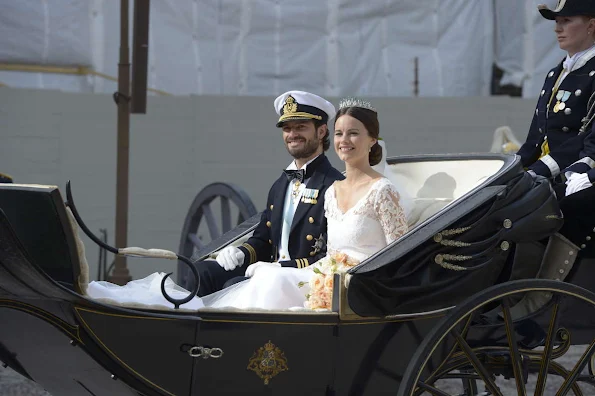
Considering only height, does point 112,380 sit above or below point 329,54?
below

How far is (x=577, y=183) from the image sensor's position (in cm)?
365

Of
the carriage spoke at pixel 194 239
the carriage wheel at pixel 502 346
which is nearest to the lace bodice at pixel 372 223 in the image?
the carriage wheel at pixel 502 346

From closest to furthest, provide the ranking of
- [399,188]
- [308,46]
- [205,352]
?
[205,352] → [399,188] → [308,46]

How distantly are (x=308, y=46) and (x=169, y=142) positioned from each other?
244cm

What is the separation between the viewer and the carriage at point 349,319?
3039 millimetres

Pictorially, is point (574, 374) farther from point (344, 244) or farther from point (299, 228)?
point (299, 228)

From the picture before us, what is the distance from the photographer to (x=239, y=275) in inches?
170

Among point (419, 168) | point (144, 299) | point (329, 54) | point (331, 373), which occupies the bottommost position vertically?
point (331, 373)

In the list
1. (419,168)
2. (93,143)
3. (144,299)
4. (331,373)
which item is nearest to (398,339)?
(331,373)

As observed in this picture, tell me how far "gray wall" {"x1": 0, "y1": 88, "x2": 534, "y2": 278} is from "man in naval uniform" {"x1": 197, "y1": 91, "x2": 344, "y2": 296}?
544cm

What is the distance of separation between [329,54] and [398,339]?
8.37 meters

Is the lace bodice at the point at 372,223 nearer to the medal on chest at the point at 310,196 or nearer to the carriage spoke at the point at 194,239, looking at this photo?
the medal on chest at the point at 310,196

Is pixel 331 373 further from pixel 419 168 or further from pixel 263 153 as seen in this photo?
pixel 263 153

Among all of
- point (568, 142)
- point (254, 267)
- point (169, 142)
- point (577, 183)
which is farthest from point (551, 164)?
point (169, 142)
